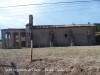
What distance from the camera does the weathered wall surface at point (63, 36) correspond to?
3416 cm

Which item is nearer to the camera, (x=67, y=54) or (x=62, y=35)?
(x=67, y=54)

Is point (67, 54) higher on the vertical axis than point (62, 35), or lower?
lower

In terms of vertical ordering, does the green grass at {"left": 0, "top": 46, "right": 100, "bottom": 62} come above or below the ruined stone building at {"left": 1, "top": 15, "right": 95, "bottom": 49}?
below

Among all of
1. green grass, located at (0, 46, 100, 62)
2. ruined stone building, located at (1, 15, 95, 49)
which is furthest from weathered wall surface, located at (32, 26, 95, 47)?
green grass, located at (0, 46, 100, 62)

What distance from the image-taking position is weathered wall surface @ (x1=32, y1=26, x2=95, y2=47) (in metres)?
34.2

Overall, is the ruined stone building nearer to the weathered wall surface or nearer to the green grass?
the weathered wall surface

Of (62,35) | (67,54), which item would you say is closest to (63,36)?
(62,35)

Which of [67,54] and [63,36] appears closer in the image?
[67,54]

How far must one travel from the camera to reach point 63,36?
3459cm

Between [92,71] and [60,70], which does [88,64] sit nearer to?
[92,71]

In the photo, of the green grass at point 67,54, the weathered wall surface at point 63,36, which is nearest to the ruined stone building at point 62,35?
the weathered wall surface at point 63,36

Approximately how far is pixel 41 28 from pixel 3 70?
22.8m

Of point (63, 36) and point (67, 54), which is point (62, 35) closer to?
point (63, 36)

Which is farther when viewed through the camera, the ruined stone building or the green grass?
the ruined stone building
